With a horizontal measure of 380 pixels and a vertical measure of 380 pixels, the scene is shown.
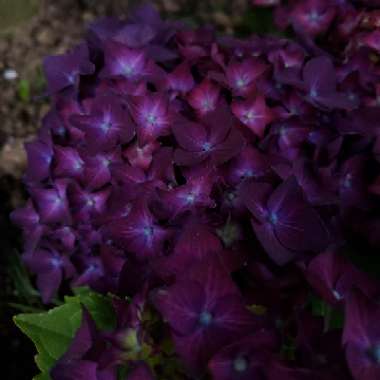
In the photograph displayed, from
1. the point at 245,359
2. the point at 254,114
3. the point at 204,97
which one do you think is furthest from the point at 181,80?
the point at 245,359

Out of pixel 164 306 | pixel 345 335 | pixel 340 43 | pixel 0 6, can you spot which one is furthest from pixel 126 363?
pixel 0 6

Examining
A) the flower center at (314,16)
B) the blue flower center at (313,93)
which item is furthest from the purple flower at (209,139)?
the flower center at (314,16)

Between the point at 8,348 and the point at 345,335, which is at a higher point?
the point at 345,335

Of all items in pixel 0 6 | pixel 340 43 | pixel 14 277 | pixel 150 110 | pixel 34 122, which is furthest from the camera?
pixel 0 6

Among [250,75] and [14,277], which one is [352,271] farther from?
[14,277]

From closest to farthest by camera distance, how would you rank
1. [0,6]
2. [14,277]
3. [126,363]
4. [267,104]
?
[126,363]
[267,104]
[14,277]
[0,6]

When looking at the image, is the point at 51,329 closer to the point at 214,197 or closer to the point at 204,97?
the point at 214,197
